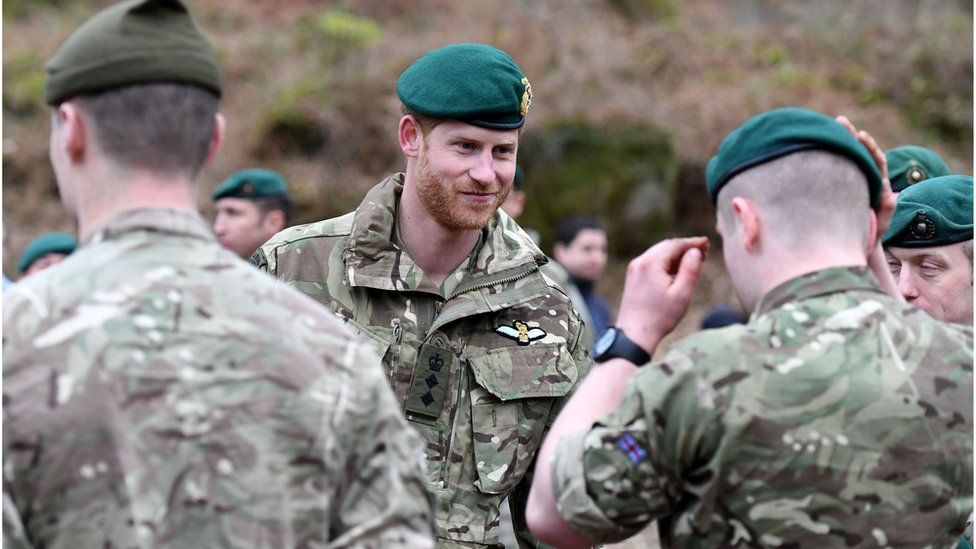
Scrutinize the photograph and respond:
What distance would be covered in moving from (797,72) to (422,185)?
14.6 m

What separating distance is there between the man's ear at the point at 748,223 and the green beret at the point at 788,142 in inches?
3.7

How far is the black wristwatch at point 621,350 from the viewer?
111 inches

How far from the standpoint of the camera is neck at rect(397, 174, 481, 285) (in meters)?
4.12

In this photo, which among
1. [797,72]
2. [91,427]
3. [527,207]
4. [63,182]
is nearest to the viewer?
[91,427]

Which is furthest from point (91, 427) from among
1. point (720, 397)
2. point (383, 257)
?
point (383, 257)

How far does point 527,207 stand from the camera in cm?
1348

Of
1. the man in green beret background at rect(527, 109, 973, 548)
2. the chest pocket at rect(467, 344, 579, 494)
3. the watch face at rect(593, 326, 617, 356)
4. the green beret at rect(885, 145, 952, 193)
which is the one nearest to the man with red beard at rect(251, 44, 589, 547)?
the chest pocket at rect(467, 344, 579, 494)

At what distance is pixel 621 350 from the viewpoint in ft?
9.29

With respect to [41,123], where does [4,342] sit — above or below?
above

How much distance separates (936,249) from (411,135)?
72.1 inches

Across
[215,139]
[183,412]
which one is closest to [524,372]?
[215,139]

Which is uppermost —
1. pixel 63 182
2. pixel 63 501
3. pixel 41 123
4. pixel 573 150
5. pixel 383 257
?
pixel 63 182

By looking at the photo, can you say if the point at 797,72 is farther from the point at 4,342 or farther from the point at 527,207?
the point at 4,342

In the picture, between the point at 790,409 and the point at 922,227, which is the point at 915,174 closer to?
the point at 922,227
